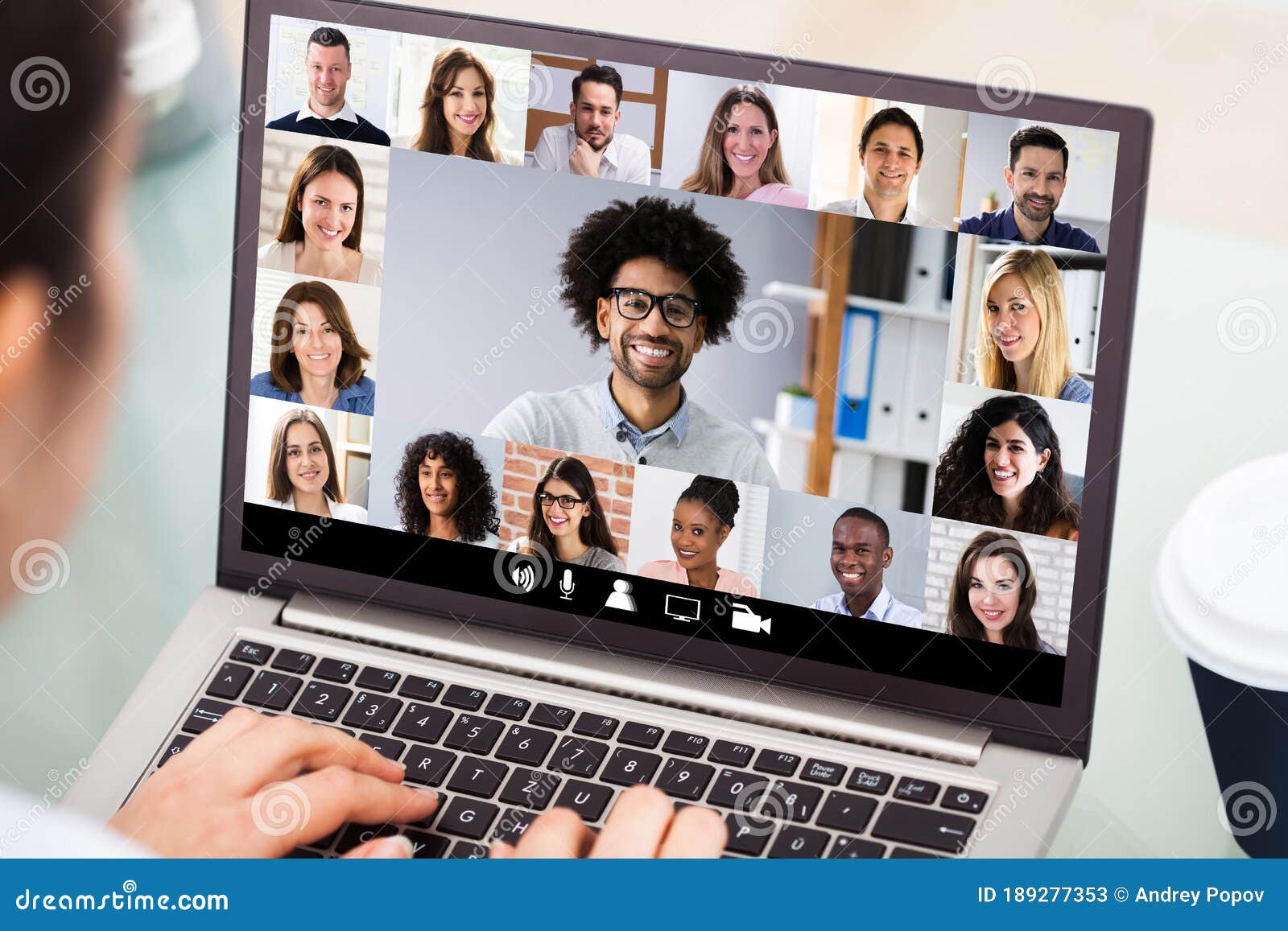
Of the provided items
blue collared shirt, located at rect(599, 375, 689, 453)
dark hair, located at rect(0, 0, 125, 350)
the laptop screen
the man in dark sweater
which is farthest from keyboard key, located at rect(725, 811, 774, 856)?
dark hair, located at rect(0, 0, 125, 350)

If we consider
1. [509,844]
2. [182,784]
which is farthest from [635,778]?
[182,784]

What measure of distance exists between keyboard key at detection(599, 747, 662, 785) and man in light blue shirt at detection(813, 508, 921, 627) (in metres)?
0.14

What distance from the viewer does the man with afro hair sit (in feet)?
2.14

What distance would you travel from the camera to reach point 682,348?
0.66m

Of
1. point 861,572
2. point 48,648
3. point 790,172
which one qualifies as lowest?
point 48,648

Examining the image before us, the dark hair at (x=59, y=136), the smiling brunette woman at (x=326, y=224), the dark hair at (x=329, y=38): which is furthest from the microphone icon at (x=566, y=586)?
the dark hair at (x=59, y=136)

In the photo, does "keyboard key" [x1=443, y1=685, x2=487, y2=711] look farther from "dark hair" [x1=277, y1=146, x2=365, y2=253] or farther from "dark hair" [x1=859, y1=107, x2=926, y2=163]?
"dark hair" [x1=859, y1=107, x2=926, y2=163]

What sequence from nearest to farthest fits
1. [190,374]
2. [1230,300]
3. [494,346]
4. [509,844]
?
[509,844] → [494,346] → [1230,300] → [190,374]

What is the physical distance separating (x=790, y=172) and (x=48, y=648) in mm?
718

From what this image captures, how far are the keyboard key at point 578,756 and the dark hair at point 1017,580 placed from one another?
0.66ft

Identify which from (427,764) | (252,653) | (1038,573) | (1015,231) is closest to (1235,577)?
(1038,573)

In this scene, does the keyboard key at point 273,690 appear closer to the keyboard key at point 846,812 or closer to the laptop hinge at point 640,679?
the laptop hinge at point 640,679

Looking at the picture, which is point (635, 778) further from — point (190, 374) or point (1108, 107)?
point (190, 374)

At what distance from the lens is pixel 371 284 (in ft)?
2.30
